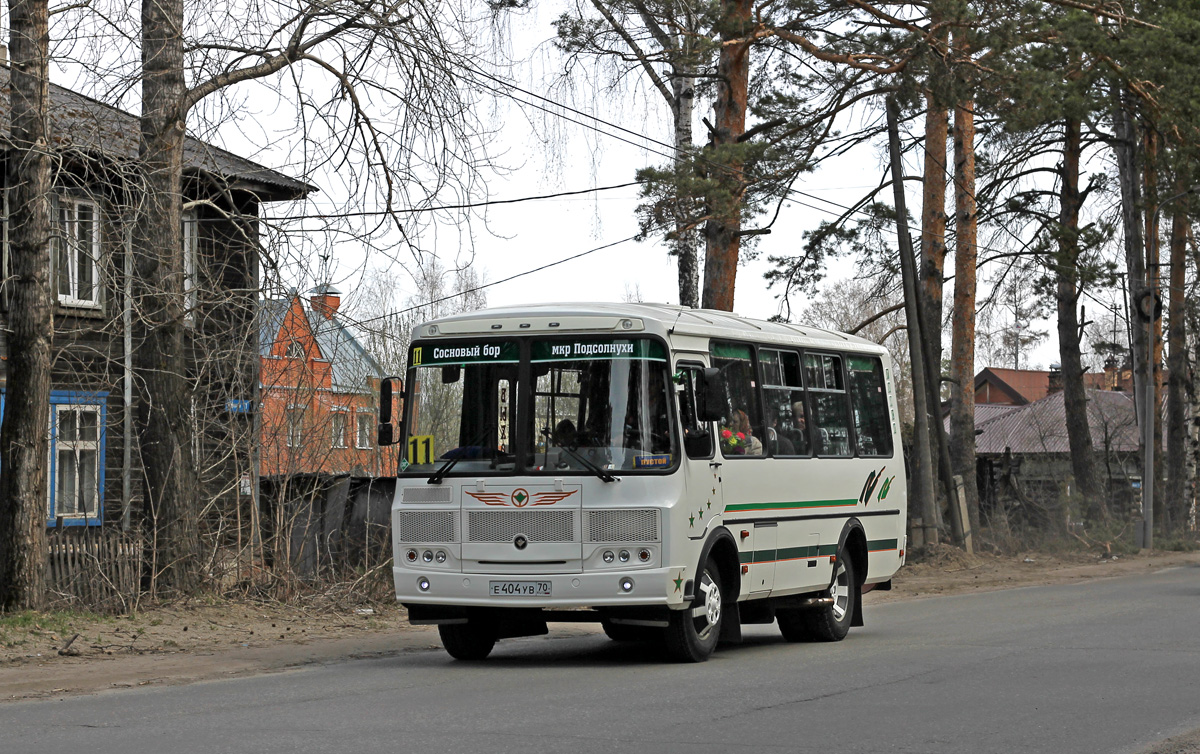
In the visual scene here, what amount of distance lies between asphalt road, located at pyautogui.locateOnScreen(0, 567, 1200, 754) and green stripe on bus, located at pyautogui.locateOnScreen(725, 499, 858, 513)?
131 centimetres

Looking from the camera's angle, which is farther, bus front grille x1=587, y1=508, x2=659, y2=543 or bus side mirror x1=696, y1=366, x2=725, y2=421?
bus side mirror x1=696, y1=366, x2=725, y2=421

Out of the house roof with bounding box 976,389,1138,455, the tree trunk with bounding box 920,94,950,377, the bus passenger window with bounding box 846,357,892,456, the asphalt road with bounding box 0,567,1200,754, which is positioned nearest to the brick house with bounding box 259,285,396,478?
the asphalt road with bounding box 0,567,1200,754

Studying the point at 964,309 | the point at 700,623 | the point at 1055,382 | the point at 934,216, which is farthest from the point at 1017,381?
the point at 700,623

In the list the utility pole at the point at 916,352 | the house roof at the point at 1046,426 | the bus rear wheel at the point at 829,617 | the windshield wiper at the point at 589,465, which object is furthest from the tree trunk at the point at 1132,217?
the house roof at the point at 1046,426

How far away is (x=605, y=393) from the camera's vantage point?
1177 cm

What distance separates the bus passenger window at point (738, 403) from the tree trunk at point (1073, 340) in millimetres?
19018

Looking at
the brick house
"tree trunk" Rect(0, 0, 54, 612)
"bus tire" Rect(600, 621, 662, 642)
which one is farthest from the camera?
the brick house

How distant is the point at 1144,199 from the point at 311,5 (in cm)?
2294

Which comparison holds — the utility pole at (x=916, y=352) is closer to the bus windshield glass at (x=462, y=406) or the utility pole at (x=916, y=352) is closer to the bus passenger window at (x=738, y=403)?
the bus passenger window at (x=738, y=403)

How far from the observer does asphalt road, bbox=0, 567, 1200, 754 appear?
7988 mm

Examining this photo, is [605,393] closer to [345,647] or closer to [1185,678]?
[345,647]

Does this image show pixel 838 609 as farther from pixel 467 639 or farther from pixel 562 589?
pixel 562 589

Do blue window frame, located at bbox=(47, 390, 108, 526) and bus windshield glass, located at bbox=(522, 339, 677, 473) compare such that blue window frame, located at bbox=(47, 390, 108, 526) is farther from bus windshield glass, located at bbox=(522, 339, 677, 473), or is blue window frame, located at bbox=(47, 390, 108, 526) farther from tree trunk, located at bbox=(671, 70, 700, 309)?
bus windshield glass, located at bbox=(522, 339, 677, 473)

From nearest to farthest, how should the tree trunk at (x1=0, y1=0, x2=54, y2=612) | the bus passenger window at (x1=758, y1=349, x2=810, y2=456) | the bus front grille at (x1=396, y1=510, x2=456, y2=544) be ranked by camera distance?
the bus front grille at (x1=396, y1=510, x2=456, y2=544)
the bus passenger window at (x1=758, y1=349, x2=810, y2=456)
the tree trunk at (x1=0, y1=0, x2=54, y2=612)
